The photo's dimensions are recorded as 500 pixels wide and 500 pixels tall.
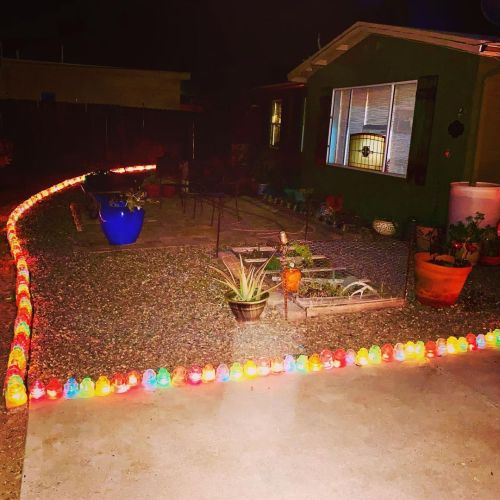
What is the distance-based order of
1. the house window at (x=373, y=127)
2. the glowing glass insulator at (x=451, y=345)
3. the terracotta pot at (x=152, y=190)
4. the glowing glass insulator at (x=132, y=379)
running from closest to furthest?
the glowing glass insulator at (x=132, y=379) → the glowing glass insulator at (x=451, y=345) → the house window at (x=373, y=127) → the terracotta pot at (x=152, y=190)

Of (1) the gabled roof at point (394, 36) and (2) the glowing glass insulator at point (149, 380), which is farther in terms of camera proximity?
(1) the gabled roof at point (394, 36)

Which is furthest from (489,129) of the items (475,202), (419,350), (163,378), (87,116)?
(87,116)

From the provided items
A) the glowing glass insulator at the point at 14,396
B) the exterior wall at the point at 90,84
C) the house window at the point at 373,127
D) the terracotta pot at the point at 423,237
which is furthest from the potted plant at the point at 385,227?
the exterior wall at the point at 90,84

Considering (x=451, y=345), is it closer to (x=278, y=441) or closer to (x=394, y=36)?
(x=278, y=441)

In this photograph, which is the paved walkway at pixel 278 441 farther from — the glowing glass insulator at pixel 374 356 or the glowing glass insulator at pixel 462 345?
the glowing glass insulator at pixel 462 345

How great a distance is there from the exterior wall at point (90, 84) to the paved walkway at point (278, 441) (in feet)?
54.6

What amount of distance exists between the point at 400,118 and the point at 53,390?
23.2 ft

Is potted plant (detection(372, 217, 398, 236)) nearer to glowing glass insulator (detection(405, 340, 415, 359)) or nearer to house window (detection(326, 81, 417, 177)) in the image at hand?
house window (detection(326, 81, 417, 177))

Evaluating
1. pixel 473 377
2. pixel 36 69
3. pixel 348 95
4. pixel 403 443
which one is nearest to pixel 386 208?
pixel 348 95

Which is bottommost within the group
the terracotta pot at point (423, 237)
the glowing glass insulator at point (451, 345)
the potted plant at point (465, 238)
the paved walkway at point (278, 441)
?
the paved walkway at point (278, 441)

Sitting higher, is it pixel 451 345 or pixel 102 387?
pixel 451 345

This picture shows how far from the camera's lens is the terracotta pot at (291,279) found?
4.85 m

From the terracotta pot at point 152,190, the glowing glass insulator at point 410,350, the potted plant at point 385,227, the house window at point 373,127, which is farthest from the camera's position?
the terracotta pot at point 152,190

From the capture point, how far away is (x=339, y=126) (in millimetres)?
10062
